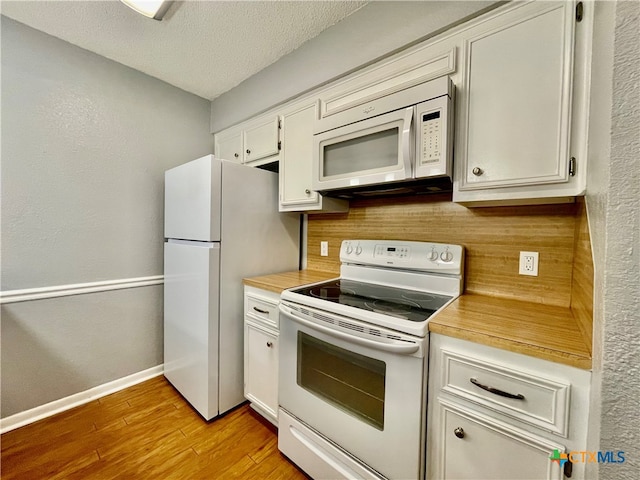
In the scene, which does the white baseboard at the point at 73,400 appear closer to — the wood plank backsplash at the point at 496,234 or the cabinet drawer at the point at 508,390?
the wood plank backsplash at the point at 496,234

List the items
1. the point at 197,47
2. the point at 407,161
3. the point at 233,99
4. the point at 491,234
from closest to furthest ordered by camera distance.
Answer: the point at 407,161, the point at 491,234, the point at 197,47, the point at 233,99

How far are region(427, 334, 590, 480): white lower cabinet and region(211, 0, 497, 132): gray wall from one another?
55.7 inches

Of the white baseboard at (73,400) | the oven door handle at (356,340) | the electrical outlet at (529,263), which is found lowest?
the white baseboard at (73,400)

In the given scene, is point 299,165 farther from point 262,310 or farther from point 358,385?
point 358,385

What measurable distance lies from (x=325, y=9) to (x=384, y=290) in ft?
5.41

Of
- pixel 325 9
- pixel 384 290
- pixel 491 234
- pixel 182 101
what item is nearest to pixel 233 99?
pixel 182 101

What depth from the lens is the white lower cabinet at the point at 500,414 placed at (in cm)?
76

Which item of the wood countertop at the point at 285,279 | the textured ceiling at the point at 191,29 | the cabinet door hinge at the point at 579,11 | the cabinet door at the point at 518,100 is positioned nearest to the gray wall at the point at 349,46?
the textured ceiling at the point at 191,29

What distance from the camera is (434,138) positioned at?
45.7 inches

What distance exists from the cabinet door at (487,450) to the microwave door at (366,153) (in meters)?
0.99

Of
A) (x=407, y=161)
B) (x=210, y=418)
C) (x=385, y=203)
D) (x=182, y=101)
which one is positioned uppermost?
(x=182, y=101)

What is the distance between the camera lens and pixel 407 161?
1.21 metres

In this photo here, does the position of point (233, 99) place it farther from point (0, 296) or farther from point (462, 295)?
point (462, 295)

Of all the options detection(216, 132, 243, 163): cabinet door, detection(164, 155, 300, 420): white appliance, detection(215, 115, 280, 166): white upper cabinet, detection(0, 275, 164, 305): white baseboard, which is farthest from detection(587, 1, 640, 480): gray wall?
detection(0, 275, 164, 305): white baseboard
